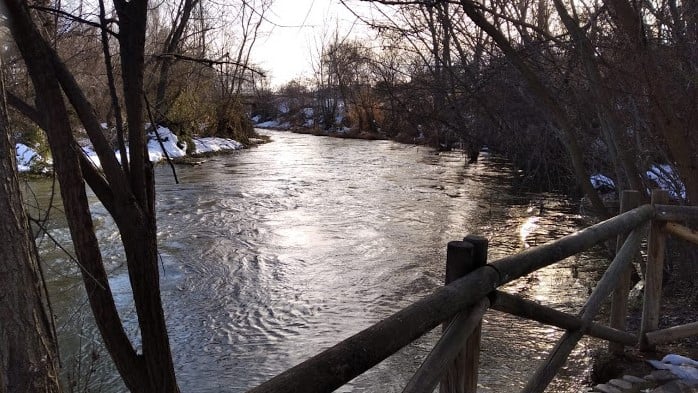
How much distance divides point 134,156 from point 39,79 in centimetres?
61

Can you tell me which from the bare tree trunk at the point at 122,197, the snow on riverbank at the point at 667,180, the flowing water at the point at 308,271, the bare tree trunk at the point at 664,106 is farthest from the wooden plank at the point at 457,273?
the snow on riverbank at the point at 667,180

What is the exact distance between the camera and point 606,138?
665 centimetres

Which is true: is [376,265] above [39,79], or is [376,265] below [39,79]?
below

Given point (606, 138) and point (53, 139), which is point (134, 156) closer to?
point (53, 139)

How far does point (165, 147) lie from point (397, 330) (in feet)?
65.5

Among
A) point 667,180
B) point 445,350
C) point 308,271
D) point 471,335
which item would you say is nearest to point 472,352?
point 471,335

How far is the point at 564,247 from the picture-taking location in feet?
9.68

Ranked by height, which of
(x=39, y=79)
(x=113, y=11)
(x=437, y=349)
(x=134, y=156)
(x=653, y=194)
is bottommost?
(x=437, y=349)

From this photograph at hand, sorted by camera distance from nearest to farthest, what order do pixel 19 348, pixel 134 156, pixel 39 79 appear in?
1. pixel 19 348
2. pixel 39 79
3. pixel 134 156

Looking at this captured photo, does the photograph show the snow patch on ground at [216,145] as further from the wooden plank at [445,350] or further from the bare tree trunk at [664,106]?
the wooden plank at [445,350]

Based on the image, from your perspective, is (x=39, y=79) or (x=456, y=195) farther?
(x=456, y=195)

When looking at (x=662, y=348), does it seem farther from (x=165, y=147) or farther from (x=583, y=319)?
(x=165, y=147)

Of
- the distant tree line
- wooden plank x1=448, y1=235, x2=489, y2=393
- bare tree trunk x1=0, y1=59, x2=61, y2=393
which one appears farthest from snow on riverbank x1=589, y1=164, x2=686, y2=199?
bare tree trunk x1=0, y1=59, x2=61, y2=393

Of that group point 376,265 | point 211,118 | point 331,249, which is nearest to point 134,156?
point 376,265
